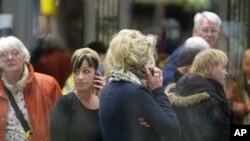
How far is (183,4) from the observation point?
4977 mm

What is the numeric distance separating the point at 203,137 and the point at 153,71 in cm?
103

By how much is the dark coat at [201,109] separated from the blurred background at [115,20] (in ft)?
2.02

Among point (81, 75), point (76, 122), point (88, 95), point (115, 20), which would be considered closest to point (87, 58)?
point (81, 75)

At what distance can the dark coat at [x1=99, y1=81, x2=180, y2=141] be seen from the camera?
3256mm

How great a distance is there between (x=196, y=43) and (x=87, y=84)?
3.48 ft

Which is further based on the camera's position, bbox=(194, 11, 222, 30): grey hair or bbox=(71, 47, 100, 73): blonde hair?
bbox=(194, 11, 222, 30): grey hair

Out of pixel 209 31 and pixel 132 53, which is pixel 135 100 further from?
pixel 209 31

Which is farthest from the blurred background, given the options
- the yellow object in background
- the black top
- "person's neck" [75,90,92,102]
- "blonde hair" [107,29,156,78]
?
"blonde hair" [107,29,156,78]

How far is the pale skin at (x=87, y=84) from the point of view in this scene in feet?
13.4

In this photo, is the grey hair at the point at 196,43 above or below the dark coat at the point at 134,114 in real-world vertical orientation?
above

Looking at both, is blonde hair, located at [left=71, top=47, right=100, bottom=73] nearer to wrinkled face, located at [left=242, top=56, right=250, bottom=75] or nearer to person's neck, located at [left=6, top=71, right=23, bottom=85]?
person's neck, located at [left=6, top=71, right=23, bottom=85]

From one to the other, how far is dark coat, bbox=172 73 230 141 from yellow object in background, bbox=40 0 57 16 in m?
1.23

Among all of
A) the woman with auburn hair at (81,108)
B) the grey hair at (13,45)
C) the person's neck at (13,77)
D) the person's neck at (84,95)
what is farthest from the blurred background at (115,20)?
the person's neck at (84,95)

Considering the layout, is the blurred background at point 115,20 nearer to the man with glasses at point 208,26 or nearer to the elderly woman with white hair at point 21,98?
the man with glasses at point 208,26
